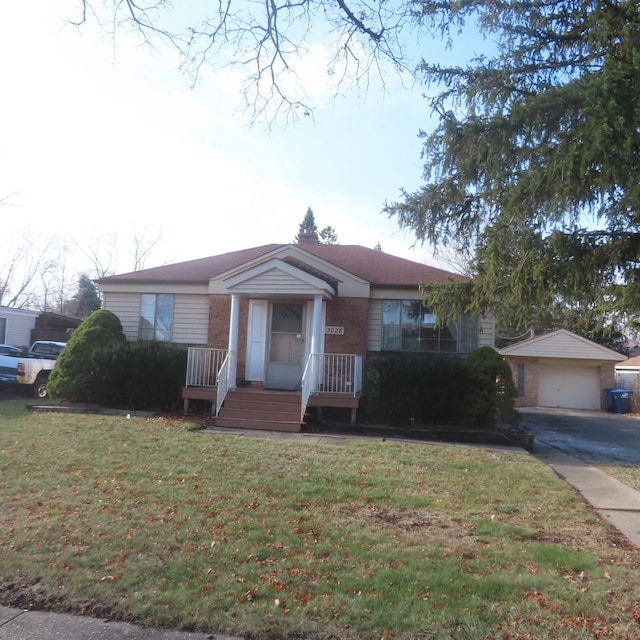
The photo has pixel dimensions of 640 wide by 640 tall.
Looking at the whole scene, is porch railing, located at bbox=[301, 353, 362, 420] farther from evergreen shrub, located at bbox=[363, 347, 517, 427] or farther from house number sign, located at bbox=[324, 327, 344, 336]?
house number sign, located at bbox=[324, 327, 344, 336]

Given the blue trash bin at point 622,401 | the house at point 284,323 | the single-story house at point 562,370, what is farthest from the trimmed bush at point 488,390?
the blue trash bin at point 622,401

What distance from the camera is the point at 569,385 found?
92.1 ft

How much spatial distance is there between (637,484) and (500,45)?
6313 millimetres

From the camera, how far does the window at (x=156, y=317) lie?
15969mm

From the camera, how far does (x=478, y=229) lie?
8414 mm

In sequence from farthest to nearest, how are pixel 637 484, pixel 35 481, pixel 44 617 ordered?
1. pixel 637 484
2. pixel 35 481
3. pixel 44 617

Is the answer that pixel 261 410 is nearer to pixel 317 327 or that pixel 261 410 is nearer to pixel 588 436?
pixel 317 327

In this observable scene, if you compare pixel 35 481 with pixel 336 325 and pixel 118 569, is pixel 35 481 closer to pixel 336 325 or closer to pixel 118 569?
pixel 118 569

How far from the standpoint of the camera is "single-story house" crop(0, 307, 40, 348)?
25172mm

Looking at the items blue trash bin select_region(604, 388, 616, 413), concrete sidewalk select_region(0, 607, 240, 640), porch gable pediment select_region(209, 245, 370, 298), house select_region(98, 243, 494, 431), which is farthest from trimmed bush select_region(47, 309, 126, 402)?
blue trash bin select_region(604, 388, 616, 413)

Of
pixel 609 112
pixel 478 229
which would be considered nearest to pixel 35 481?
pixel 478 229

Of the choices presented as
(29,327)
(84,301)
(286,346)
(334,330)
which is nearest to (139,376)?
(286,346)

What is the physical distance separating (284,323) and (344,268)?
2150 millimetres

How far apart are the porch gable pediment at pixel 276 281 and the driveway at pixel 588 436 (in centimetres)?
581
